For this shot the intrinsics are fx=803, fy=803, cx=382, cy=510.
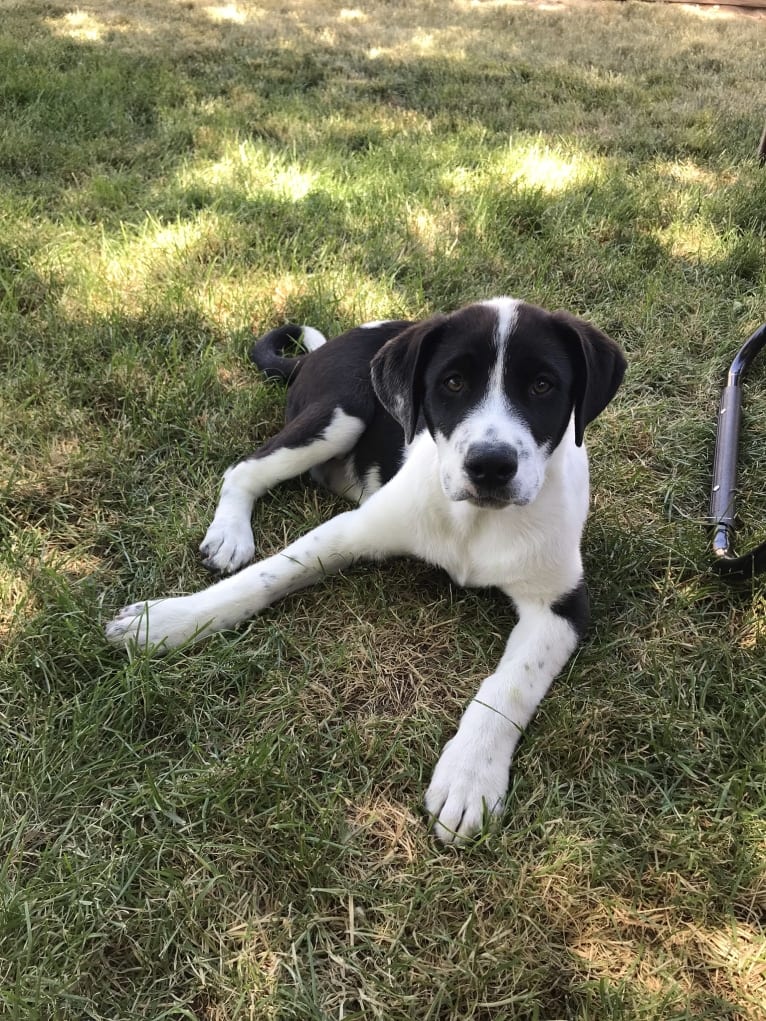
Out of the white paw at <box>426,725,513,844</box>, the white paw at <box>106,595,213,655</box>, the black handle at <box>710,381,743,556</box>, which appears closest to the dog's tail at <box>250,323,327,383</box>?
the white paw at <box>106,595,213,655</box>

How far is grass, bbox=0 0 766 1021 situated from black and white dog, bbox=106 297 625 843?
0.32 ft

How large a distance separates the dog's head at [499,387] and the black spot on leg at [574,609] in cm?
42

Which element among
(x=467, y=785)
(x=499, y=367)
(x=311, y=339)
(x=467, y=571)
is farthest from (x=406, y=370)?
(x=311, y=339)

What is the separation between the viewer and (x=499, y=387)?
7.26 feet

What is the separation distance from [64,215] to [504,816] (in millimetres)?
4099

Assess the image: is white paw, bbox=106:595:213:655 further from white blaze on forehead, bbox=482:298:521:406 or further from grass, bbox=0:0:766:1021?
white blaze on forehead, bbox=482:298:521:406

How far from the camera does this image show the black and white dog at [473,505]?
7.00 ft

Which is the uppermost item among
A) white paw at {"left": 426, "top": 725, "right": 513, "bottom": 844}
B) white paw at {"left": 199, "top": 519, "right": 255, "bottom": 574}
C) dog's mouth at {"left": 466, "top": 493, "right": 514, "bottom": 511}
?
dog's mouth at {"left": 466, "top": 493, "right": 514, "bottom": 511}

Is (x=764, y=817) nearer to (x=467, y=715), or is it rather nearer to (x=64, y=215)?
(x=467, y=715)

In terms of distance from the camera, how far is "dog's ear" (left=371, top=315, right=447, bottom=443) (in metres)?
2.32

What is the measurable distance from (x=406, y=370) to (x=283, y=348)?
146 centimetres

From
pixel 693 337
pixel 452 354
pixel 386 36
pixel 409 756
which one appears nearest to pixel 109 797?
pixel 409 756

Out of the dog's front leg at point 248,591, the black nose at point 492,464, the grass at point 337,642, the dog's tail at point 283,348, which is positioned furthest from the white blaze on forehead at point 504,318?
the dog's tail at point 283,348

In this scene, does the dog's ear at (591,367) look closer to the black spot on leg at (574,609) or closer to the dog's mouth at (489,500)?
the dog's mouth at (489,500)
